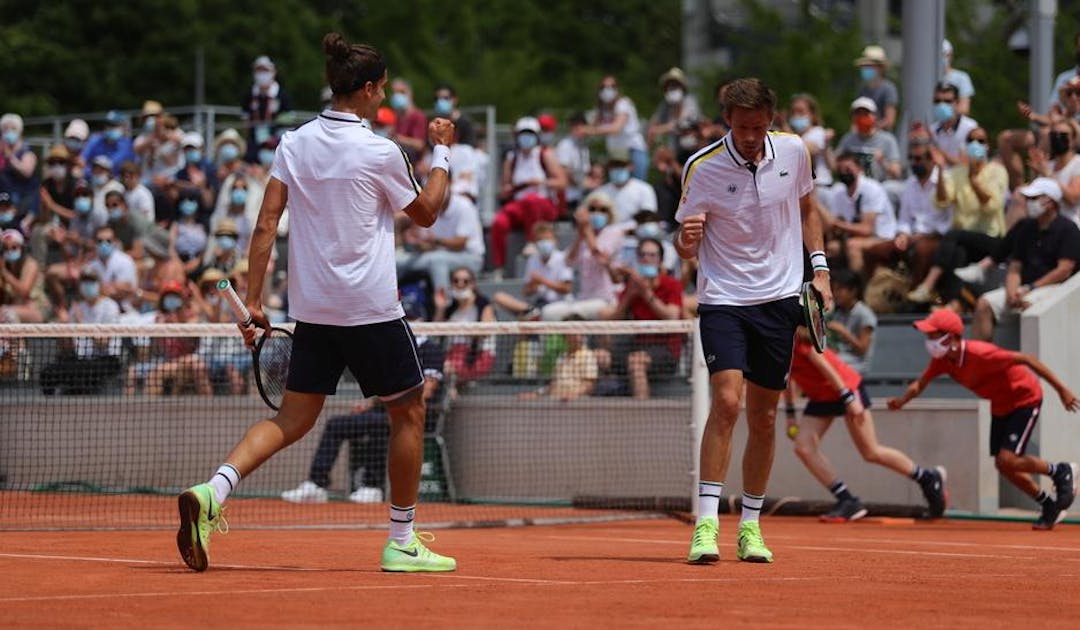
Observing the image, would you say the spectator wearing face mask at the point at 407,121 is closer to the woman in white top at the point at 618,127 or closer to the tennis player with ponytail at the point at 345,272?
the woman in white top at the point at 618,127

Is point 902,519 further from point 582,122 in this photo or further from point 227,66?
point 227,66

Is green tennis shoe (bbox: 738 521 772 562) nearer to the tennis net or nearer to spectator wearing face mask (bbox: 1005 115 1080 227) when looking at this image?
the tennis net

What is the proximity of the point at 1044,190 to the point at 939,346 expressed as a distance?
276 centimetres

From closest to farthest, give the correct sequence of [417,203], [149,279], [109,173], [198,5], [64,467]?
[417,203], [64,467], [149,279], [109,173], [198,5]

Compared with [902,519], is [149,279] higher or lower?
higher

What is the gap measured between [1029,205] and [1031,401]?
125 inches

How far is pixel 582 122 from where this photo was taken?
25172 mm

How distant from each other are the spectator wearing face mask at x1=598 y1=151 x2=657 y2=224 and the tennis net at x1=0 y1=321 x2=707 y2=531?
4302mm

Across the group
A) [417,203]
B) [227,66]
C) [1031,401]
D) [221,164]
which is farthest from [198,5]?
[417,203]

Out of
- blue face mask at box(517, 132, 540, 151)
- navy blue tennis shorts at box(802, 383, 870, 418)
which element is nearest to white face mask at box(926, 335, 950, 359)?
navy blue tennis shorts at box(802, 383, 870, 418)

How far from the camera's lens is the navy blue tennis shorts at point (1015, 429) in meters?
15.4

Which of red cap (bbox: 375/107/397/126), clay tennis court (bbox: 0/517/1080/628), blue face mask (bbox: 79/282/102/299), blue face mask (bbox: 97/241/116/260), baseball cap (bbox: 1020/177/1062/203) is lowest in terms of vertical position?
clay tennis court (bbox: 0/517/1080/628)

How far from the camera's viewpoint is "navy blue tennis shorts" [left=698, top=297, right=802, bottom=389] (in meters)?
10.4

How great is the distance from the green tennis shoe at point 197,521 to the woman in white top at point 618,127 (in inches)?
581
